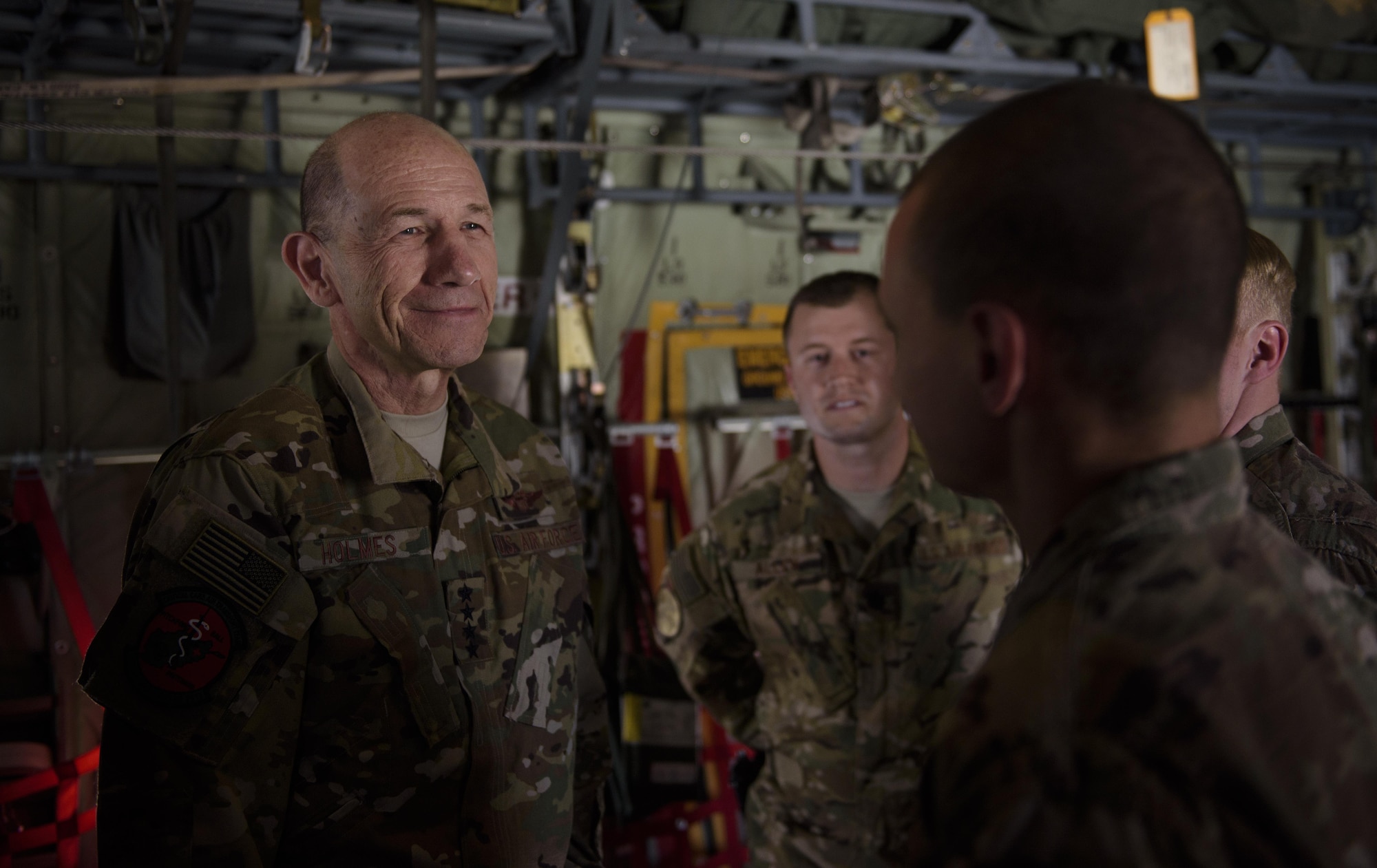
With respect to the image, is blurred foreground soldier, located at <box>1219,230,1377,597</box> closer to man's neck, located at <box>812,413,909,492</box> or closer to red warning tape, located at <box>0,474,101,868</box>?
man's neck, located at <box>812,413,909,492</box>

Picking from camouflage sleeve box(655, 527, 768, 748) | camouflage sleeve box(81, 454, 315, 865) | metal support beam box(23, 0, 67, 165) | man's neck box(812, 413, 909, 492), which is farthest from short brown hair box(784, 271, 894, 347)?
metal support beam box(23, 0, 67, 165)

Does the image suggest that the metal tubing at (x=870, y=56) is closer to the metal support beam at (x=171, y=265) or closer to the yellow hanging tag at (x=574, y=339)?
the yellow hanging tag at (x=574, y=339)

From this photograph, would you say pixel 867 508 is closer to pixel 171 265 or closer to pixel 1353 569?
pixel 1353 569

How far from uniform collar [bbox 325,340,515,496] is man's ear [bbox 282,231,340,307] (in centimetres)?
8

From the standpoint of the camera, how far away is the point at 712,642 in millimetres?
2680

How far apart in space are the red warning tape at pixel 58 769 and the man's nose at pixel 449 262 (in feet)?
6.03

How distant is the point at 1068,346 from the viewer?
0.78 m

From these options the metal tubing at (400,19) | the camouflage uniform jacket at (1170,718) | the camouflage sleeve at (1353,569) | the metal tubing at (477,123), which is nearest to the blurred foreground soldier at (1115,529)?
the camouflage uniform jacket at (1170,718)

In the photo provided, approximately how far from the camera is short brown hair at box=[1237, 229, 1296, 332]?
1557 millimetres

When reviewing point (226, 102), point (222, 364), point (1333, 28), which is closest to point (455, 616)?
point (222, 364)

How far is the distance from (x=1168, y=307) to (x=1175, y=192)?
9cm

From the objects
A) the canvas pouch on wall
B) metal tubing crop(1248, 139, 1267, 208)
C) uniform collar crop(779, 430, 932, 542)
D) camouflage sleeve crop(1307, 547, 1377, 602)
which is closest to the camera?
camouflage sleeve crop(1307, 547, 1377, 602)

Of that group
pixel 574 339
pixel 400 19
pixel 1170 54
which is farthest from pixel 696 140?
pixel 1170 54

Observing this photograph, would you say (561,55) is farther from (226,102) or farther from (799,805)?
(799,805)
